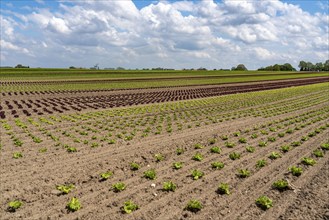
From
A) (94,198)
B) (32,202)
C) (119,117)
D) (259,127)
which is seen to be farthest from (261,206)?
(119,117)

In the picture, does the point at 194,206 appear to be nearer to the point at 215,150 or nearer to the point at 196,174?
the point at 196,174

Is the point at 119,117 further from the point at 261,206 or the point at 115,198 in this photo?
the point at 261,206

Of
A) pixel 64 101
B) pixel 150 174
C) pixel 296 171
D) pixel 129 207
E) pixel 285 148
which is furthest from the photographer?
pixel 64 101

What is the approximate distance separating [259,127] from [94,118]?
12.2 meters

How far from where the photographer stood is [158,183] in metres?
9.08

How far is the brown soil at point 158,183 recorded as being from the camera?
7.32 meters

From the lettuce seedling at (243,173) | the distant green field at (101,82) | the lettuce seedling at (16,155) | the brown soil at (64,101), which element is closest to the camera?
the lettuce seedling at (243,173)

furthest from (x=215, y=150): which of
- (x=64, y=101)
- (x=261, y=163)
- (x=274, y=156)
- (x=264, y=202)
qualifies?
(x=64, y=101)

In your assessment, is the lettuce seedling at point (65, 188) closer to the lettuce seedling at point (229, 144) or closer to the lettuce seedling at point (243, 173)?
the lettuce seedling at point (243, 173)

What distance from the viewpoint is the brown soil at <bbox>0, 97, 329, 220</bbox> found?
24.0ft

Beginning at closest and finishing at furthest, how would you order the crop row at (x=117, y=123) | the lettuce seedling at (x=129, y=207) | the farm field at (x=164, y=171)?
the lettuce seedling at (x=129, y=207) < the farm field at (x=164, y=171) < the crop row at (x=117, y=123)

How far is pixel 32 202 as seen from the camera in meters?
7.92

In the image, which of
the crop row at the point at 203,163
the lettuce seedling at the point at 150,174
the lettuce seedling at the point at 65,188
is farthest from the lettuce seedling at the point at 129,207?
the lettuce seedling at the point at 65,188

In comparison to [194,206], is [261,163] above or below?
above
